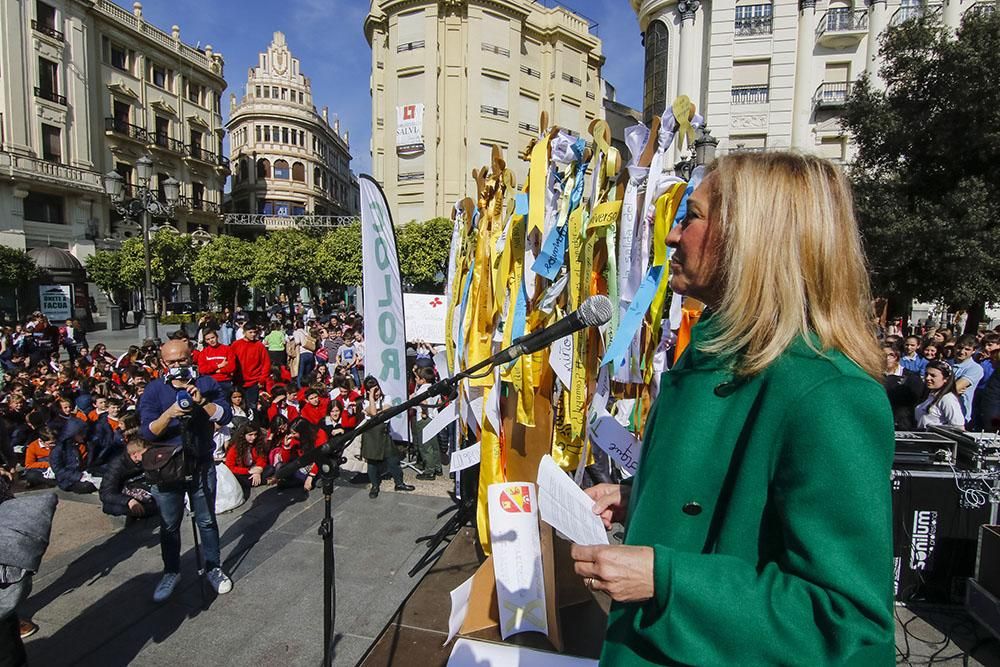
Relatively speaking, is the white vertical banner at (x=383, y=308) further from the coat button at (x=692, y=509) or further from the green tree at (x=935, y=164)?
the green tree at (x=935, y=164)

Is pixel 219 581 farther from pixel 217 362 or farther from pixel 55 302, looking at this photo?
pixel 55 302

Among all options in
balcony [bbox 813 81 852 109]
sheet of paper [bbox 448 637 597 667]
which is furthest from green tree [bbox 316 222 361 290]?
sheet of paper [bbox 448 637 597 667]

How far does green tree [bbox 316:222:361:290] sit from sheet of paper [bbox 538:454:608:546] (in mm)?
27831

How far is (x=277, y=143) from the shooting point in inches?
2418

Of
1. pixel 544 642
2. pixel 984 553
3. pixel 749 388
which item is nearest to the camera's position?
pixel 749 388

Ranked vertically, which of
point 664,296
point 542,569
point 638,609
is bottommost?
point 542,569

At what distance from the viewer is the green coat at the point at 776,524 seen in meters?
0.85

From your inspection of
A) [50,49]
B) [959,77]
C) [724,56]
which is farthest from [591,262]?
[50,49]

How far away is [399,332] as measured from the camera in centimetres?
371

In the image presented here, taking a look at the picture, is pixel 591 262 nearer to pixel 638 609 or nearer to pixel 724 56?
pixel 638 609

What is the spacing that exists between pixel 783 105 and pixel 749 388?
27.5m

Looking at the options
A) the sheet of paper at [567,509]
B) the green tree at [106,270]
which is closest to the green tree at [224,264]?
the green tree at [106,270]

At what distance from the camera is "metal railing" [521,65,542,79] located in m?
39.5

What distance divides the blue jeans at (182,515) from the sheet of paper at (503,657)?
243 cm
